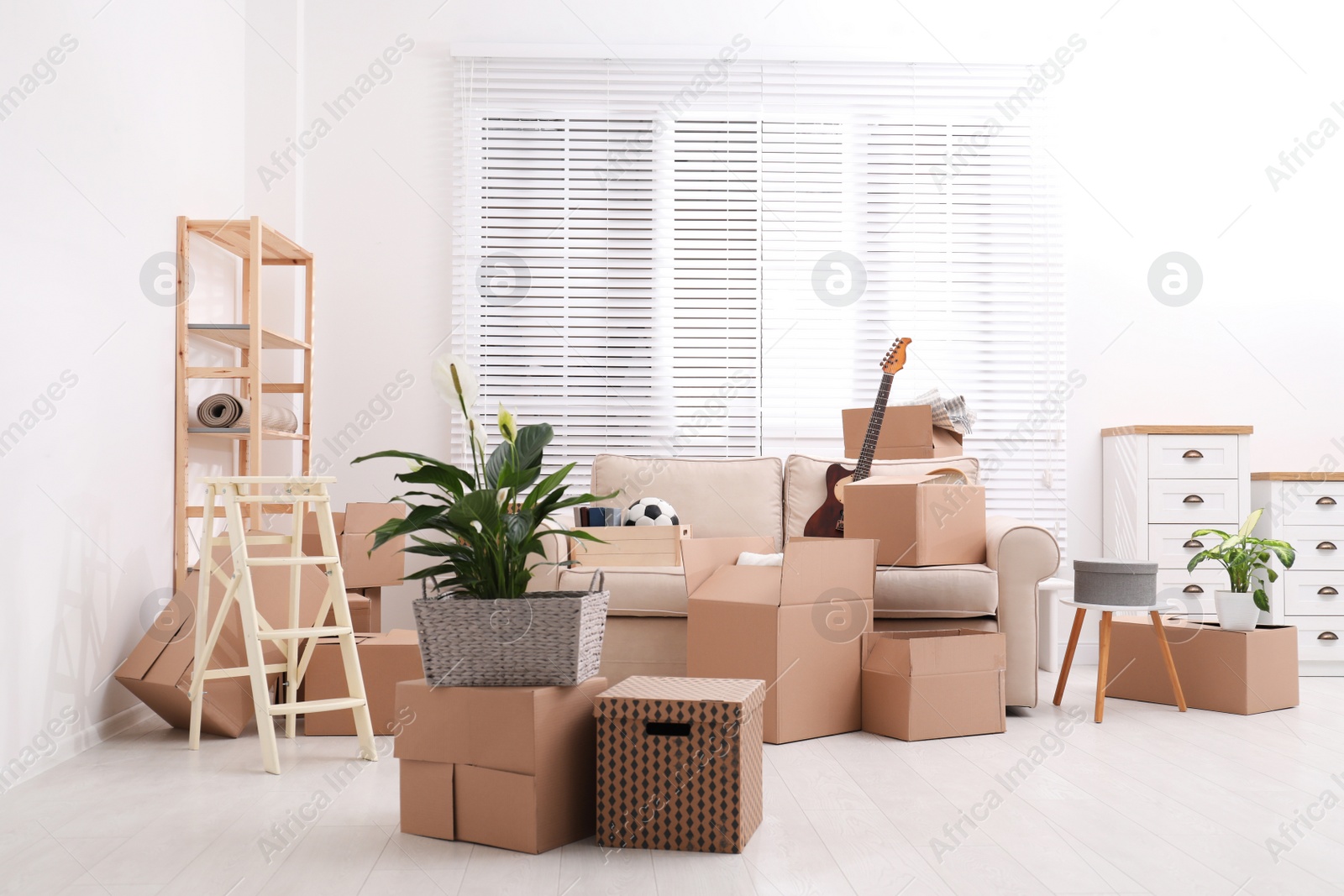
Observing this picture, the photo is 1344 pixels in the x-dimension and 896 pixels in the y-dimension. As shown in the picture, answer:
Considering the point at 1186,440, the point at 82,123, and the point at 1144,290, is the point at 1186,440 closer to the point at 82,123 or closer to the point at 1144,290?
the point at 1144,290

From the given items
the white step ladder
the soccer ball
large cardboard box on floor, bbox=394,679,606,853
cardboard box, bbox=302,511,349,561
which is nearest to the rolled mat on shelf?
cardboard box, bbox=302,511,349,561

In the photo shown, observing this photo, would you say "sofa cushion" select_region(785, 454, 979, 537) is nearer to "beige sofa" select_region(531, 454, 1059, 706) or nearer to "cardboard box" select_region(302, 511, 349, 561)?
"beige sofa" select_region(531, 454, 1059, 706)

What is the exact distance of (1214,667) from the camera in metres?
2.89

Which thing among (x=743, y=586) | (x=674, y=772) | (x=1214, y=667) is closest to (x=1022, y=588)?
(x=1214, y=667)

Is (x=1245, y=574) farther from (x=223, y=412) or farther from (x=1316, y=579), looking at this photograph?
(x=223, y=412)

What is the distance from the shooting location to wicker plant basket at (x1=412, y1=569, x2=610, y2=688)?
171 centimetres

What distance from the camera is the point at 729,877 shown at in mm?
1569

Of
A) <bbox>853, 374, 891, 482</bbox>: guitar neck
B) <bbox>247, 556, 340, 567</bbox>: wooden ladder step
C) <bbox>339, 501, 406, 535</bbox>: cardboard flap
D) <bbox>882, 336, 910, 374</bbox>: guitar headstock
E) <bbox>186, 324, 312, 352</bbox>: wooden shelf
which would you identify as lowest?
<bbox>247, 556, 340, 567</bbox>: wooden ladder step

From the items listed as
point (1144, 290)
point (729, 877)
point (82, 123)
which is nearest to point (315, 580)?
point (82, 123)

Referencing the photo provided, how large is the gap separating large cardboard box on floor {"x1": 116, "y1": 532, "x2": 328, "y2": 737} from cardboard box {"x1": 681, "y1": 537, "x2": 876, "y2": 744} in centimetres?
118

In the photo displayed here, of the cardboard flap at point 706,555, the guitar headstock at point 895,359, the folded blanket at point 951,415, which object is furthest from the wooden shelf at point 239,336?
the folded blanket at point 951,415

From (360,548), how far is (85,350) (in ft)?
3.49

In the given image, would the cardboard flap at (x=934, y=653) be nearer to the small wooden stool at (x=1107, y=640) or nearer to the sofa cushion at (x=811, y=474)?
the small wooden stool at (x=1107, y=640)

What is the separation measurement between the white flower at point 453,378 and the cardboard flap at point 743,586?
1.20 meters
